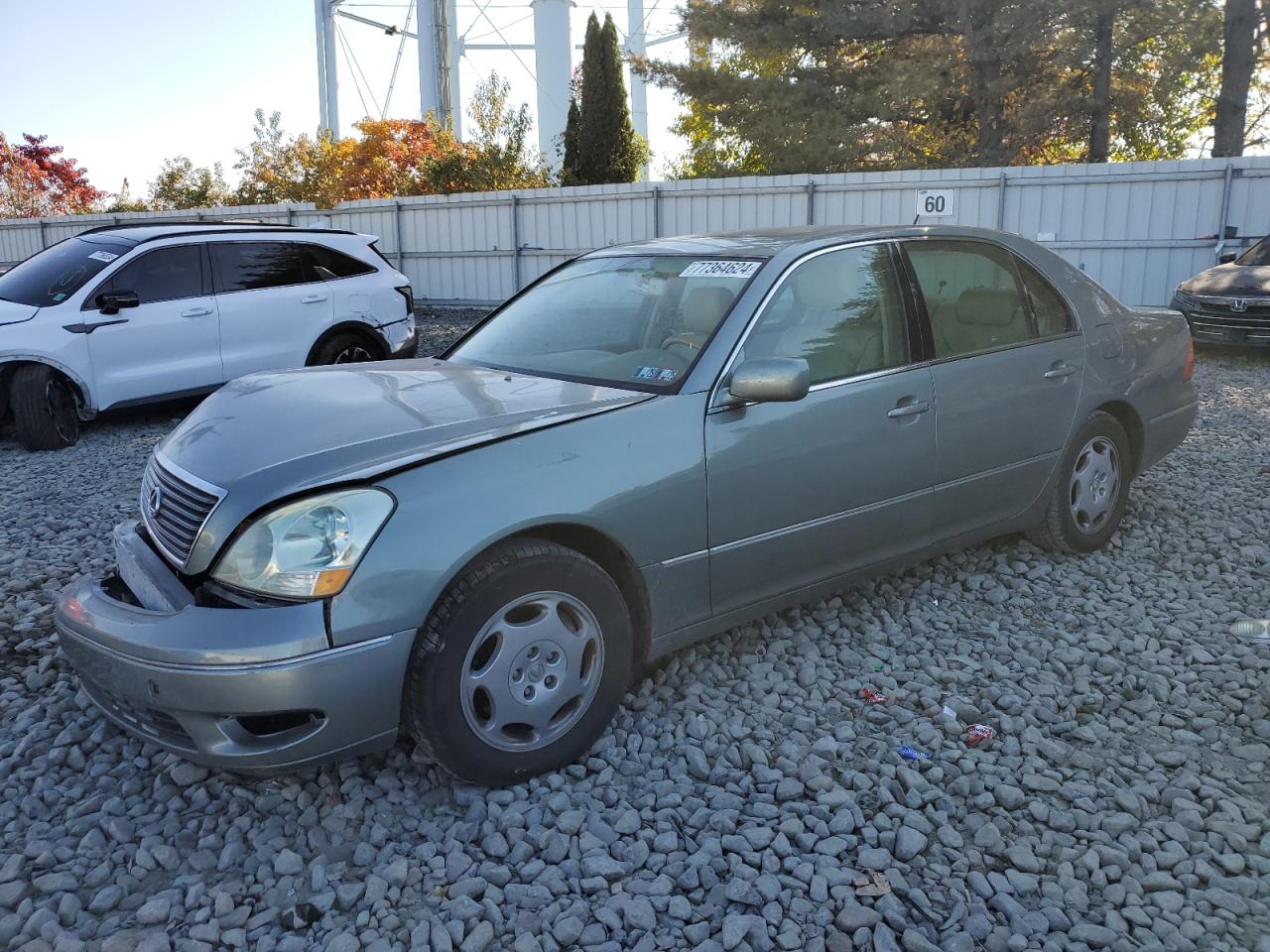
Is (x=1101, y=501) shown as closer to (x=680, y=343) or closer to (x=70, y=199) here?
(x=680, y=343)

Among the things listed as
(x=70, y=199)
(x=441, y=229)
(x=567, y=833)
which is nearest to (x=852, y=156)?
(x=441, y=229)

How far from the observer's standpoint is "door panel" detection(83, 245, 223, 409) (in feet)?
26.5

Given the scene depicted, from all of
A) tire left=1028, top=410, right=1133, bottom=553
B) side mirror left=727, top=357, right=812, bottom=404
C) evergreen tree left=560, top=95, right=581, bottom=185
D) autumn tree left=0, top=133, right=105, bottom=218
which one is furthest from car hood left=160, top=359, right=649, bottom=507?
autumn tree left=0, top=133, right=105, bottom=218

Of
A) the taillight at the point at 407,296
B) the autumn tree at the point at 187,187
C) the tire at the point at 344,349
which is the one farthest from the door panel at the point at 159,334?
the autumn tree at the point at 187,187

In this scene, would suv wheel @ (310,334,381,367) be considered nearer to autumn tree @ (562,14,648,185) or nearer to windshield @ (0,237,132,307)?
windshield @ (0,237,132,307)

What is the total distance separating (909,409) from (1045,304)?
121 cm

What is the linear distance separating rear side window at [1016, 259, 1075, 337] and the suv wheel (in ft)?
20.3

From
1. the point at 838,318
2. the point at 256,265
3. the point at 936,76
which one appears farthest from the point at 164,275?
the point at 936,76

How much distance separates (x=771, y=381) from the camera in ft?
10.8

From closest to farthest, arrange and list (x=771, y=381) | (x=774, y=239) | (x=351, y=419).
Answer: (x=351, y=419) → (x=771, y=381) → (x=774, y=239)

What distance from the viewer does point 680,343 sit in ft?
12.0

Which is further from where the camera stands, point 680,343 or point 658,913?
point 680,343

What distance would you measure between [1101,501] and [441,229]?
15417 mm

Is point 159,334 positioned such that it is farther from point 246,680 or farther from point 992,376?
point 992,376
